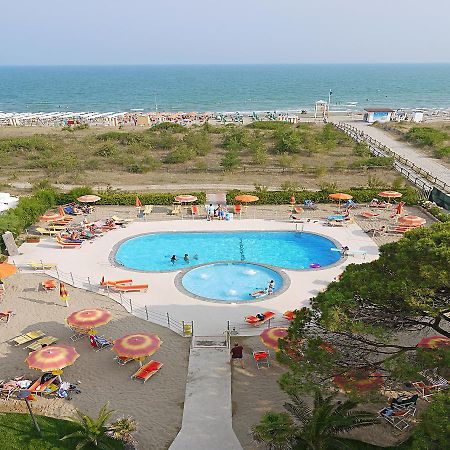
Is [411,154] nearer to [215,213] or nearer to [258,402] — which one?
[215,213]

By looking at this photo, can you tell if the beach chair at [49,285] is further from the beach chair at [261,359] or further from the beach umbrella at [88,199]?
the beach chair at [261,359]

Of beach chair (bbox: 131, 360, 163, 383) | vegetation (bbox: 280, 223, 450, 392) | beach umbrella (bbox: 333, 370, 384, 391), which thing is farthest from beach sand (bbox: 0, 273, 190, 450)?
beach umbrella (bbox: 333, 370, 384, 391)

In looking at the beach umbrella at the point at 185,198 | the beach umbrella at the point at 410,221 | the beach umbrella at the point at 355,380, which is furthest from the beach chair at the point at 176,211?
the beach umbrella at the point at 355,380

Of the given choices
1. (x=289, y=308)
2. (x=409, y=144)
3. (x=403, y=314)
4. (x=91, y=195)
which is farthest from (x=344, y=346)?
(x=409, y=144)

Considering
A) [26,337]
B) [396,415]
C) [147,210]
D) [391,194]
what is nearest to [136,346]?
[26,337]

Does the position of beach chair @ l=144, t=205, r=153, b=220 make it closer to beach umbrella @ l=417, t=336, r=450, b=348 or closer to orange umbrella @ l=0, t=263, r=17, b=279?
orange umbrella @ l=0, t=263, r=17, b=279

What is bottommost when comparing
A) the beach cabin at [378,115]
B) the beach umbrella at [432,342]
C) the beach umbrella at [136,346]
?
the beach umbrella at [136,346]
